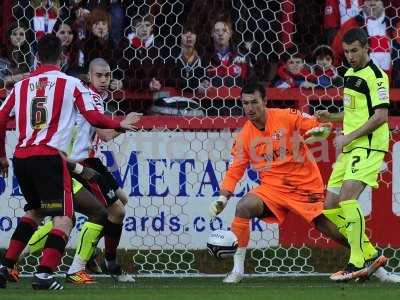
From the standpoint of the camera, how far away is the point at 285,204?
378 inches

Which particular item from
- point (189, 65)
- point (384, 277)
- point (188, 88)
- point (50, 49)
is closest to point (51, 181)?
point (50, 49)

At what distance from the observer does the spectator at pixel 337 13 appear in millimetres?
12141

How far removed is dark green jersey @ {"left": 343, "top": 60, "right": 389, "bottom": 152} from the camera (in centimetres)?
923

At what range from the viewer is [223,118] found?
1135 centimetres

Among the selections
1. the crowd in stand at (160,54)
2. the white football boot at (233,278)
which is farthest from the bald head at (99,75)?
the white football boot at (233,278)

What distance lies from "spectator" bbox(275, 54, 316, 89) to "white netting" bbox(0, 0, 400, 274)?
0.5 inches

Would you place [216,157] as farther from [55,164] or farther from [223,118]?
[55,164]

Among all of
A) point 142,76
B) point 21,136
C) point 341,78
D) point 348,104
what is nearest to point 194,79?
point 142,76

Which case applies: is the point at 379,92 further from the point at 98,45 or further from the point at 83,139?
the point at 98,45

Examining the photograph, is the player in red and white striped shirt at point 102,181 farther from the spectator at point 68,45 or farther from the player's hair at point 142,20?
the player's hair at point 142,20

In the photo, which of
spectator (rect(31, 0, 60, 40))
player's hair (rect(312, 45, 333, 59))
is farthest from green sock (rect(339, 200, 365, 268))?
spectator (rect(31, 0, 60, 40))

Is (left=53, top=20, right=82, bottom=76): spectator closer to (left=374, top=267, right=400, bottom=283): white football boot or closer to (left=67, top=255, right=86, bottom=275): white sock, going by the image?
(left=67, top=255, right=86, bottom=275): white sock

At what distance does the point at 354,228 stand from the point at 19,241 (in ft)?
8.11

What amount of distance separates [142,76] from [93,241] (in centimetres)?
247
